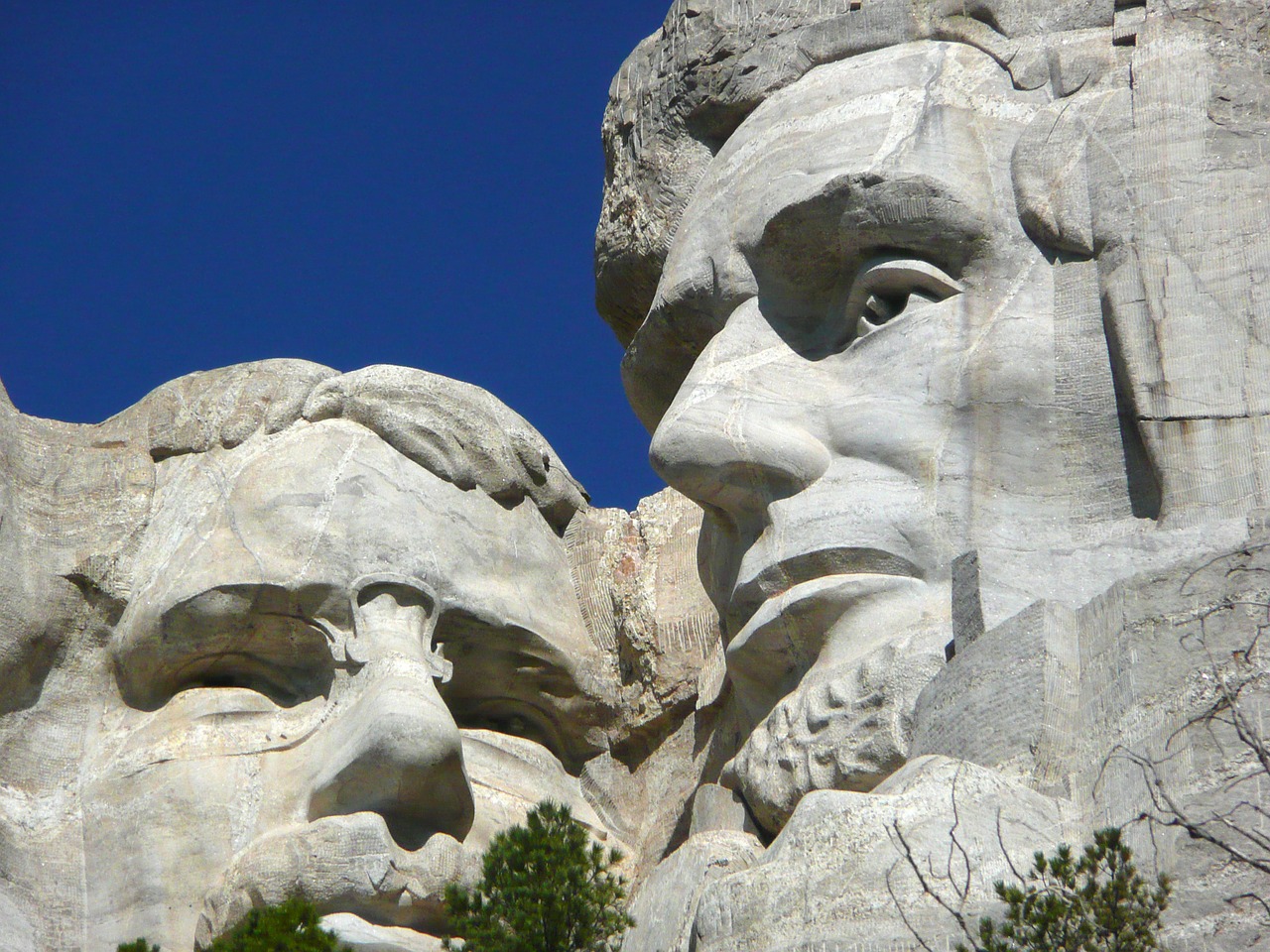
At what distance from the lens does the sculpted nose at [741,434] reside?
757cm

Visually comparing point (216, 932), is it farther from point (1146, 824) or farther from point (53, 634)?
point (1146, 824)

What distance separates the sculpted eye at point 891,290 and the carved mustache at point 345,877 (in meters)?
2.14

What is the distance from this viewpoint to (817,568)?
7.36 metres

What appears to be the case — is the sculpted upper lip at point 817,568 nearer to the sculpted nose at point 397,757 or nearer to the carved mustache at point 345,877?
the sculpted nose at point 397,757

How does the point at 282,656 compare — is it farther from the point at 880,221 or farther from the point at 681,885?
the point at 880,221

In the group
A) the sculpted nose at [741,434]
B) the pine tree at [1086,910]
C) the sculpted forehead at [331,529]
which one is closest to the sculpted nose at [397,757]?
the sculpted forehead at [331,529]

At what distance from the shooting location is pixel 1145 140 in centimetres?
739

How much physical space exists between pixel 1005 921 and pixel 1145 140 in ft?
9.49

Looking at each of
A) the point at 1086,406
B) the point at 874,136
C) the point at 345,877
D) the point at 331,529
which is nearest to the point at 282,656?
the point at 331,529

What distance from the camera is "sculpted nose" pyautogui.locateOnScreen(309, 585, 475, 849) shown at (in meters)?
8.02

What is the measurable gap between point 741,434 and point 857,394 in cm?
38

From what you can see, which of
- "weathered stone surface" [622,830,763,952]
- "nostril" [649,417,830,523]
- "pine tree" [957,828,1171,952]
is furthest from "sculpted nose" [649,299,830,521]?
"pine tree" [957,828,1171,952]

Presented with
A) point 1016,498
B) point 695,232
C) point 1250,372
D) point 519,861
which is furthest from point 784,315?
point 519,861

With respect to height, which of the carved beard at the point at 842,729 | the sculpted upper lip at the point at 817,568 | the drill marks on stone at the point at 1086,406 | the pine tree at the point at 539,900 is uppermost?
the drill marks on stone at the point at 1086,406
